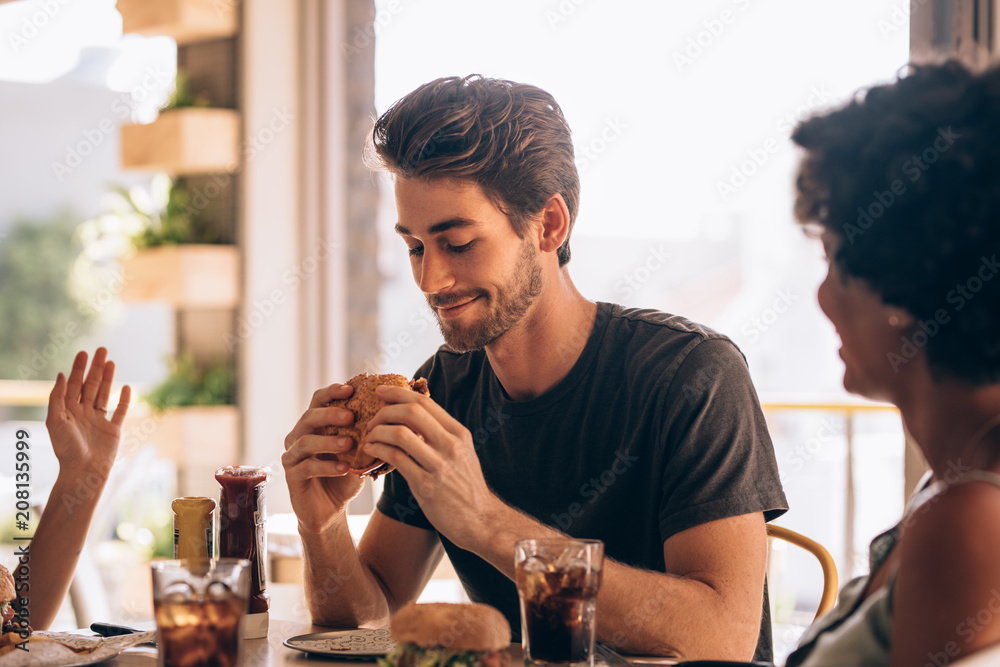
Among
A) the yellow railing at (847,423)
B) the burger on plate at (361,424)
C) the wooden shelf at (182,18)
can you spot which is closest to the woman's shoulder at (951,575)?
the burger on plate at (361,424)

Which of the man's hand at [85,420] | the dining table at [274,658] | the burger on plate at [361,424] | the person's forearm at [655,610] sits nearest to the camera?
the dining table at [274,658]

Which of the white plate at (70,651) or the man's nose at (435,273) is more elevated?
the man's nose at (435,273)

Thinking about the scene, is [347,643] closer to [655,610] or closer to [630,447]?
[655,610]

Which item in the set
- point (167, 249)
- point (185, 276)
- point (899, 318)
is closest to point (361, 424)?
point (899, 318)

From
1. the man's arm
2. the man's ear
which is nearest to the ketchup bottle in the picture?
the man's arm

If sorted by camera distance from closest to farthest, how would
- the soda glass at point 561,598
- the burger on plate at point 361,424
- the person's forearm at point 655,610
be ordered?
the soda glass at point 561,598, the person's forearm at point 655,610, the burger on plate at point 361,424

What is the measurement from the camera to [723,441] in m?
1.43

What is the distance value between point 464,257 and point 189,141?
97.1 inches

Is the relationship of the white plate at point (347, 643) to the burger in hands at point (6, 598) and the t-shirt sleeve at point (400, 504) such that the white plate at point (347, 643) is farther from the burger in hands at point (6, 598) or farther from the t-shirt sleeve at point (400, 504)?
the t-shirt sleeve at point (400, 504)

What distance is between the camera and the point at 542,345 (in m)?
1.69

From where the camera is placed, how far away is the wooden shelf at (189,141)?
365 centimetres

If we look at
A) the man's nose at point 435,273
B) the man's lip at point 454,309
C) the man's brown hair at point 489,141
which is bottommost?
the man's lip at point 454,309

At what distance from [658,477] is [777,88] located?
205 centimetres

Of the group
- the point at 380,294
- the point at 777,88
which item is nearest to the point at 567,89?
the point at 777,88
